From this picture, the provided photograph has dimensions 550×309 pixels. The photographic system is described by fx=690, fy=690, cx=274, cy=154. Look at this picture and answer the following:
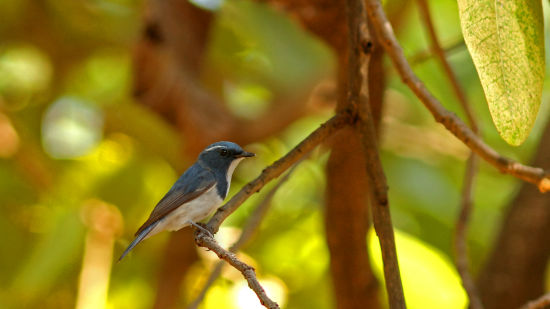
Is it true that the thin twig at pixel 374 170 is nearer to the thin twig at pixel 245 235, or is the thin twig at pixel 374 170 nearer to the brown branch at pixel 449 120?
the brown branch at pixel 449 120

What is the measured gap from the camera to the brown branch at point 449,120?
1289 mm

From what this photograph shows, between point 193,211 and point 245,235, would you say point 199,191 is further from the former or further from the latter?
point 245,235

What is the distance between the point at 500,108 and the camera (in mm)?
1267

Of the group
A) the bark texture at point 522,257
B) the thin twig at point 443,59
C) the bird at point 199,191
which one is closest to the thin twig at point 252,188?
the bird at point 199,191

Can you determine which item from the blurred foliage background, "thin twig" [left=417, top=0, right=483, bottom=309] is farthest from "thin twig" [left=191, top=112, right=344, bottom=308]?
the blurred foliage background

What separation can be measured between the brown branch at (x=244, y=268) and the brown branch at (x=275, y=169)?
0.12 ft

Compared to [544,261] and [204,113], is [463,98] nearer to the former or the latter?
[544,261]

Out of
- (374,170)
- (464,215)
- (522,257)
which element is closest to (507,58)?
(374,170)

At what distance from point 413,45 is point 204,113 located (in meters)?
1.35

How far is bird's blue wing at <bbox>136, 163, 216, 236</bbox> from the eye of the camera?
2088 millimetres

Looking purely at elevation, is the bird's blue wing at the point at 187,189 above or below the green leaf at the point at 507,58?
above

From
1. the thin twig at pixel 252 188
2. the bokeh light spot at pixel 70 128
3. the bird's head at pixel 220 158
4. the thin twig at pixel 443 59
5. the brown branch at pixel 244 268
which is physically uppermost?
the bokeh light spot at pixel 70 128

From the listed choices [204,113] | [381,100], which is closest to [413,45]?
[204,113]

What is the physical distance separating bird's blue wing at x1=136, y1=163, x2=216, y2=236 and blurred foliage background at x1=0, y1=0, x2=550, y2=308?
2.05ft
